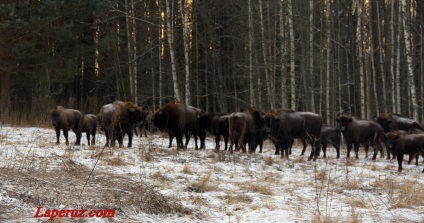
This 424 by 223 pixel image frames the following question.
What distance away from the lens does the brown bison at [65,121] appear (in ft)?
44.6

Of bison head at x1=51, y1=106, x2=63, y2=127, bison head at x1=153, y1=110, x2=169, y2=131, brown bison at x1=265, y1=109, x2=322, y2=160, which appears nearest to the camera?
bison head at x1=51, y1=106, x2=63, y2=127

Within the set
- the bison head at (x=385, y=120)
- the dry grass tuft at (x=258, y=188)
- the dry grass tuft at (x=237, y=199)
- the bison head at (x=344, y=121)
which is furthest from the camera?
the bison head at (x=385, y=120)

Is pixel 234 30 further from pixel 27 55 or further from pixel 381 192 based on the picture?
pixel 381 192

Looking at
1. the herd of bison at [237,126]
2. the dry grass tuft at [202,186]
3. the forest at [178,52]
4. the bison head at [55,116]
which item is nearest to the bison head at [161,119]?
the herd of bison at [237,126]

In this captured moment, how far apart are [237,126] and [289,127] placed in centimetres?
189

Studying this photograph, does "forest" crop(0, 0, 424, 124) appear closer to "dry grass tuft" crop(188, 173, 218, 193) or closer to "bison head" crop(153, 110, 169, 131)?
"bison head" crop(153, 110, 169, 131)

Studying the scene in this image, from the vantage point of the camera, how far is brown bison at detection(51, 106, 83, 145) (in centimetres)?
1359

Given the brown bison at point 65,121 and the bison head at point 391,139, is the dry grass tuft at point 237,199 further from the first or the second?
the bison head at point 391,139

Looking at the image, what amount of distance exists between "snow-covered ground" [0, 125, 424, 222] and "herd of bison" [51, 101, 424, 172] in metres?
1.87

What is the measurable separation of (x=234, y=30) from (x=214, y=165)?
2419cm

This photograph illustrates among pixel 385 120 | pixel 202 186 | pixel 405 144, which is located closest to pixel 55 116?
pixel 202 186

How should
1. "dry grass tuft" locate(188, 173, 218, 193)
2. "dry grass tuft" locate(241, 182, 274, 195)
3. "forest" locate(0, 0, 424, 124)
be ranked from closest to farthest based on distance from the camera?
"dry grass tuft" locate(188, 173, 218, 193), "dry grass tuft" locate(241, 182, 274, 195), "forest" locate(0, 0, 424, 124)

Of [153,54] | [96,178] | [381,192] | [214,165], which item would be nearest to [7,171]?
[96,178]

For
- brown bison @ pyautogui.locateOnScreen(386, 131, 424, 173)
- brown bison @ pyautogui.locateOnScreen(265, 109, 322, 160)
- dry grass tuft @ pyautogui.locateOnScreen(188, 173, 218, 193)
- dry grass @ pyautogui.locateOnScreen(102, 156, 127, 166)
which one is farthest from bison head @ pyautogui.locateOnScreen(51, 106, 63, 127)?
brown bison @ pyautogui.locateOnScreen(386, 131, 424, 173)
